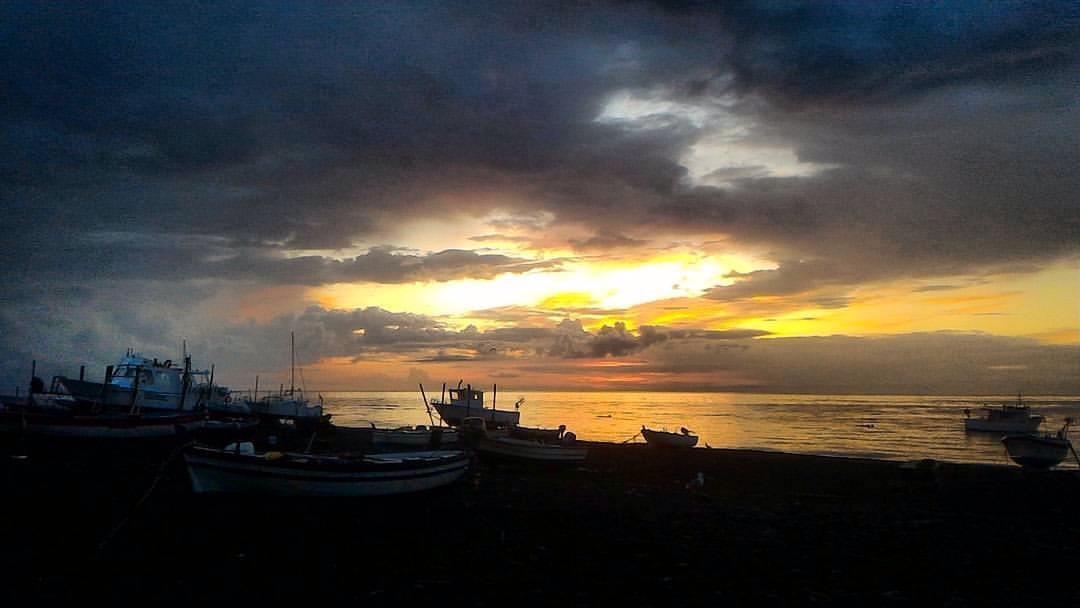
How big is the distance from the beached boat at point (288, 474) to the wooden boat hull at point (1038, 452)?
38.0 m

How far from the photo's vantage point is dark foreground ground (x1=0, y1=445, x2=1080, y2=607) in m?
12.0

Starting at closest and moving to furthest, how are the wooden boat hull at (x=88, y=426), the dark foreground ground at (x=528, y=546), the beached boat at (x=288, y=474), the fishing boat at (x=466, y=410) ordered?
Answer: the dark foreground ground at (x=528, y=546), the beached boat at (x=288, y=474), the wooden boat hull at (x=88, y=426), the fishing boat at (x=466, y=410)

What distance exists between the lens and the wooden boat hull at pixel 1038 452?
41031 millimetres

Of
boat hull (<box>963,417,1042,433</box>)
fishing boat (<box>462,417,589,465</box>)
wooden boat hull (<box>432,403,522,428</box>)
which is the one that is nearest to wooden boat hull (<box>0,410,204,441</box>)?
fishing boat (<box>462,417,589,465</box>)

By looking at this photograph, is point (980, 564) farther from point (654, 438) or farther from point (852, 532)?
point (654, 438)

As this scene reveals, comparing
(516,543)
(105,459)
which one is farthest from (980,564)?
(105,459)

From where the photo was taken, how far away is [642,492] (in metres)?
24.2

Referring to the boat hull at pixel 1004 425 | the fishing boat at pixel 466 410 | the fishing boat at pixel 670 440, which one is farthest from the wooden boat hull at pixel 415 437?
the boat hull at pixel 1004 425

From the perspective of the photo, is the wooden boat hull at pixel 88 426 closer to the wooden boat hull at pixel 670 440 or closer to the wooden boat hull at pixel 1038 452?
the wooden boat hull at pixel 670 440

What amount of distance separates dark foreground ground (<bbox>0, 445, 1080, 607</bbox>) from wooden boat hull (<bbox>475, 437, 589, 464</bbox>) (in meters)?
4.31

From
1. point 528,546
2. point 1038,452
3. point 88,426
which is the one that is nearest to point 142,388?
point 88,426

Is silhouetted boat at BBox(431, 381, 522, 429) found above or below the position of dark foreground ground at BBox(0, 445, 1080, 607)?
above

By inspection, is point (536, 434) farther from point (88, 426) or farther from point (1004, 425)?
point (1004, 425)

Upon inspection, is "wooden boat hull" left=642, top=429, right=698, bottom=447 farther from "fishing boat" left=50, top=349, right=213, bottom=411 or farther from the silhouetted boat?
"fishing boat" left=50, top=349, right=213, bottom=411
